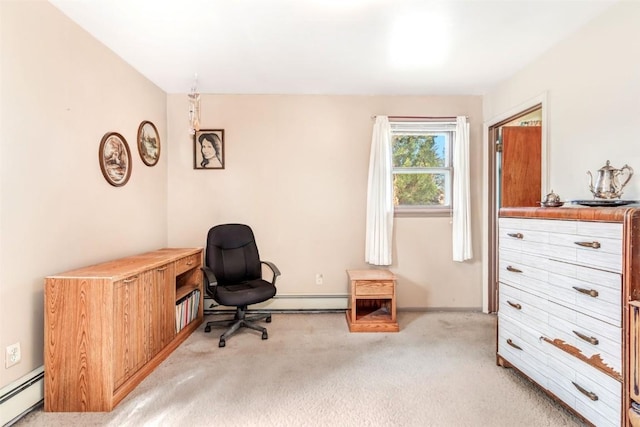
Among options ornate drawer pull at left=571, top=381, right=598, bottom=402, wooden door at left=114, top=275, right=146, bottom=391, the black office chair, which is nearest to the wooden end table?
the black office chair

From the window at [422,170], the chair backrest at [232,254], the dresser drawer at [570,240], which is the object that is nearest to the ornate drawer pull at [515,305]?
the dresser drawer at [570,240]

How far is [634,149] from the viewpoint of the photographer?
187 cm

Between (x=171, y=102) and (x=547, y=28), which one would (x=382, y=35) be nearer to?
(x=547, y=28)

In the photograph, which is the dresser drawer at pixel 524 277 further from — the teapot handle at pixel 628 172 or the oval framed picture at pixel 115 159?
the oval framed picture at pixel 115 159

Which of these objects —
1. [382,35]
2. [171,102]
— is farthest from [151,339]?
[382,35]

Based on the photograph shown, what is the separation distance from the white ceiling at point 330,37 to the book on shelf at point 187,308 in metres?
2.17

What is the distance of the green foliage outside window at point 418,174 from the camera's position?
146 inches

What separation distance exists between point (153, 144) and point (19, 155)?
5.01 ft

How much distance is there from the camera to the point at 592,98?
214cm

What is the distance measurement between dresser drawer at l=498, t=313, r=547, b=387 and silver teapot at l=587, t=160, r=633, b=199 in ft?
3.11

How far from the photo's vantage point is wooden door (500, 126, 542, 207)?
2.86 m

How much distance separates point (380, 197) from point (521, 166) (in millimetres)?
1366

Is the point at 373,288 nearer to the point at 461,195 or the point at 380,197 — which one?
the point at 380,197

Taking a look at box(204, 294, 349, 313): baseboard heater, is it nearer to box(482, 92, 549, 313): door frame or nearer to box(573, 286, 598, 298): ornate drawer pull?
box(482, 92, 549, 313): door frame
